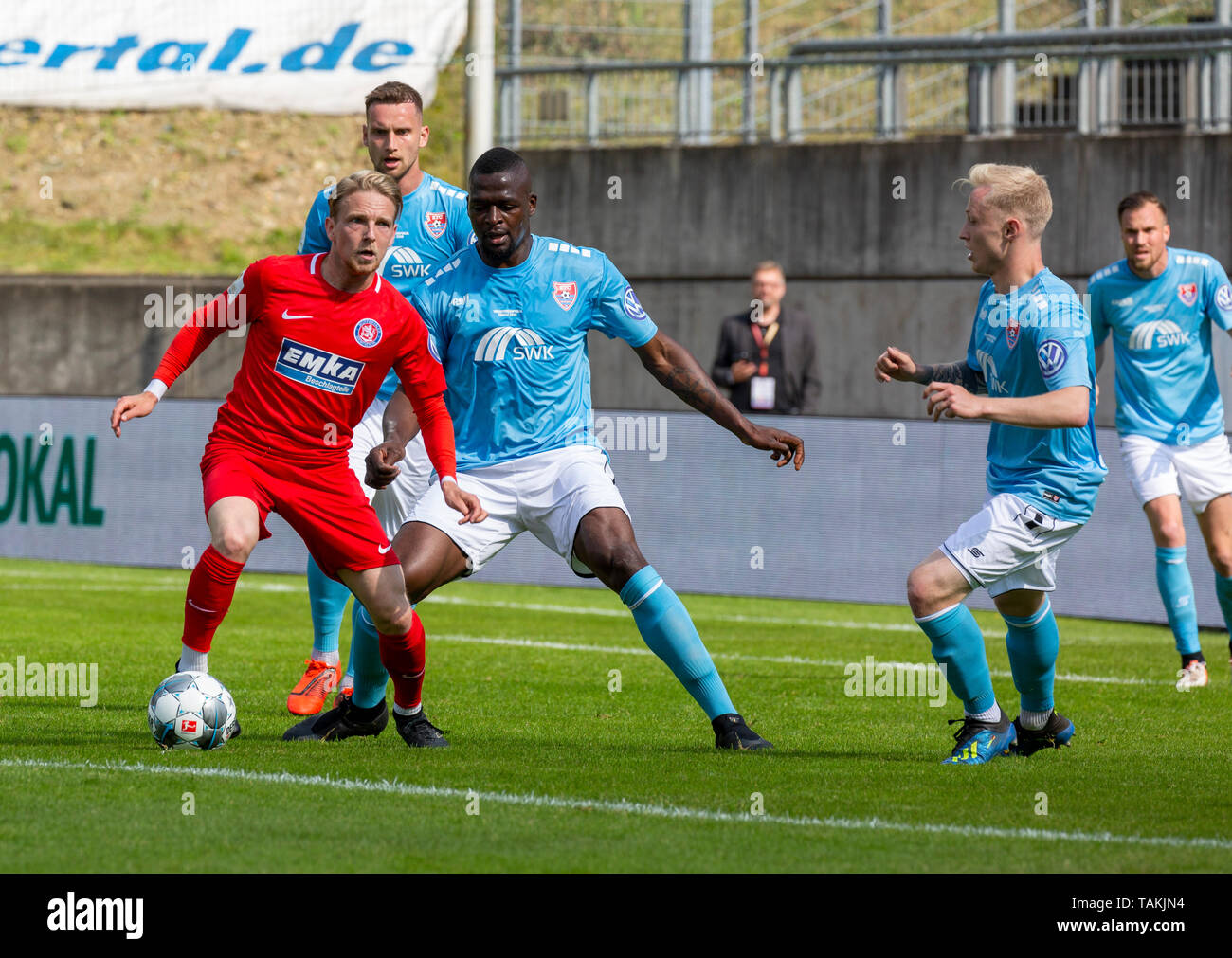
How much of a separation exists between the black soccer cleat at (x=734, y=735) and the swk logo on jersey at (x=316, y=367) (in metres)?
1.81

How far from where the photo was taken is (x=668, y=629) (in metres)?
6.45

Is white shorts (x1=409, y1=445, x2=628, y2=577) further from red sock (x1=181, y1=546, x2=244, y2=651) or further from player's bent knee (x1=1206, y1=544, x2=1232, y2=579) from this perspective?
player's bent knee (x1=1206, y1=544, x2=1232, y2=579)

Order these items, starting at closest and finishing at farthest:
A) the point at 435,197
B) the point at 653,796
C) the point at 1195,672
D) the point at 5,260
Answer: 1. the point at 653,796
2. the point at 435,197
3. the point at 1195,672
4. the point at 5,260

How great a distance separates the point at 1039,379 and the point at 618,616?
6345 millimetres

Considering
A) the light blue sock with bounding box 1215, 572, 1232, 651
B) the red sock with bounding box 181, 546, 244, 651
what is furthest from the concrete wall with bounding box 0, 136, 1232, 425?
the red sock with bounding box 181, 546, 244, 651

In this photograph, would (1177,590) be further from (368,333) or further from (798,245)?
(798,245)

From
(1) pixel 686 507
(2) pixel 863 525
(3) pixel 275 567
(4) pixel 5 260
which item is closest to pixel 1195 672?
(2) pixel 863 525

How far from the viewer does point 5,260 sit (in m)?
23.0

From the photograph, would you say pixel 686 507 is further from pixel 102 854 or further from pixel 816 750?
pixel 102 854

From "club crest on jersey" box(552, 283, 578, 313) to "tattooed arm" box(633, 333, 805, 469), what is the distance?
310 millimetres

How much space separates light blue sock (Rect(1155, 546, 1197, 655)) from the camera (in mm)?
9289

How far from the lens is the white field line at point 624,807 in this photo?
4.96 meters

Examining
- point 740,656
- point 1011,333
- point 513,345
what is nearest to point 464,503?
point 513,345
